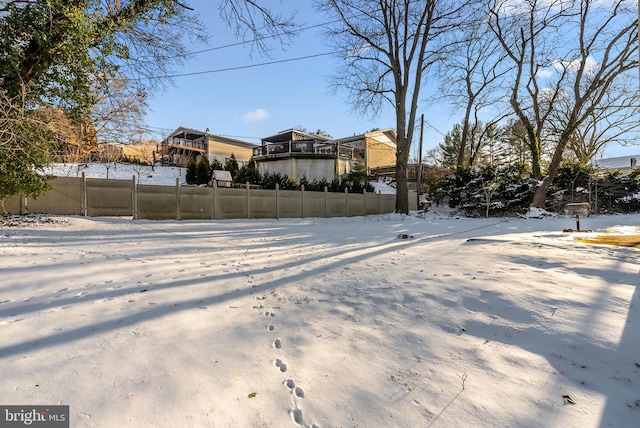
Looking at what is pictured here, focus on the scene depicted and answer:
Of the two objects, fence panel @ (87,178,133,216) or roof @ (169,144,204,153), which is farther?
roof @ (169,144,204,153)

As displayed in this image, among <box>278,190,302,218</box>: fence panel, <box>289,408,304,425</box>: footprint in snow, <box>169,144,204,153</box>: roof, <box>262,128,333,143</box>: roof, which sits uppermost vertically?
<box>262,128,333,143</box>: roof

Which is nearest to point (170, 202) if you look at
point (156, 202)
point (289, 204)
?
point (156, 202)

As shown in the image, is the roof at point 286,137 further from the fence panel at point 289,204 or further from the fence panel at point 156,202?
the fence panel at point 156,202

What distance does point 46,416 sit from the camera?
4.96ft

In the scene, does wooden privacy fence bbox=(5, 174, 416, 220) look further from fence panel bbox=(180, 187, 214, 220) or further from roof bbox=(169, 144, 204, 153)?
roof bbox=(169, 144, 204, 153)

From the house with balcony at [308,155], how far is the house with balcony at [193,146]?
17.1 ft

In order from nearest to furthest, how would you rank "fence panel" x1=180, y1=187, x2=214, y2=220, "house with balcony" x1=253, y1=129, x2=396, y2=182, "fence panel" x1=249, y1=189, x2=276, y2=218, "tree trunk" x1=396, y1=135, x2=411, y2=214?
"fence panel" x1=180, y1=187, x2=214, y2=220 < "fence panel" x1=249, y1=189, x2=276, y2=218 < "tree trunk" x1=396, y1=135, x2=411, y2=214 < "house with balcony" x1=253, y1=129, x2=396, y2=182

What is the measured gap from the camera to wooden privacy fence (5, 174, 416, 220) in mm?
Answer: 10258

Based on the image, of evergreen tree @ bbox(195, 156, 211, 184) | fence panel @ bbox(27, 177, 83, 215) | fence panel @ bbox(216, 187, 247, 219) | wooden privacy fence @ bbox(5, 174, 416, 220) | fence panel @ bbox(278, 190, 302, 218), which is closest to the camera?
fence panel @ bbox(27, 177, 83, 215)

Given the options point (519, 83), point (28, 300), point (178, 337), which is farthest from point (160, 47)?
point (519, 83)

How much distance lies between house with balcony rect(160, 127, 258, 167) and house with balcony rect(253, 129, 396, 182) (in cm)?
520

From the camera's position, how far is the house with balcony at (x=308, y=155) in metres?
24.9

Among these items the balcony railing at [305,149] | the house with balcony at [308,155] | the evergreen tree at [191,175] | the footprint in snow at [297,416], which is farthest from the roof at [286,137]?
the footprint in snow at [297,416]

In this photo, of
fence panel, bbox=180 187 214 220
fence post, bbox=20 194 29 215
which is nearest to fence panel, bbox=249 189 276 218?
fence panel, bbox=180 187 214 220
